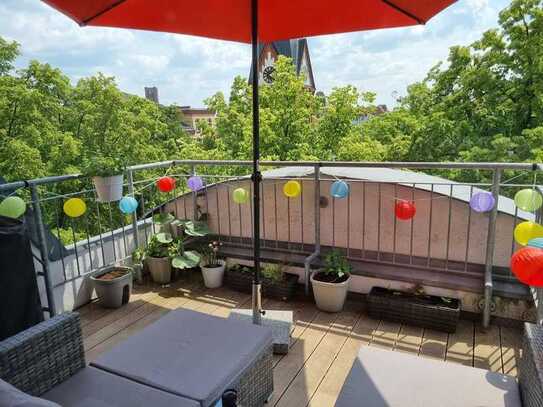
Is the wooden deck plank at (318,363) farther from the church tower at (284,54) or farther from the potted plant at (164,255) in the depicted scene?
the church tower at (284,54)

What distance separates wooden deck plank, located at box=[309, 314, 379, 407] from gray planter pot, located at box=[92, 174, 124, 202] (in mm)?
2185

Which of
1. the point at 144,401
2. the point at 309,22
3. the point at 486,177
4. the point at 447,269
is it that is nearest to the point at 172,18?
the point at 309,22

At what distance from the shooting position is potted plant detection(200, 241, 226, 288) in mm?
3719

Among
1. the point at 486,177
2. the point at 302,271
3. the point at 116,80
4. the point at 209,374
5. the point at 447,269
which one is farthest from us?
the point at 116,80

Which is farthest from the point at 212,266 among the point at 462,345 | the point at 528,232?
the point at 528,232

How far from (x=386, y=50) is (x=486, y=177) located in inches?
310

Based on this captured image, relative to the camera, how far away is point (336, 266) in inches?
129

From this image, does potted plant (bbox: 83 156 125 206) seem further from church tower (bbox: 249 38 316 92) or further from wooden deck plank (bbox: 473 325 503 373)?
church tower (bbox: 249 38 316 92)

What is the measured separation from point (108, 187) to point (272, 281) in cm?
165

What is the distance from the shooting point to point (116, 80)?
1814cm

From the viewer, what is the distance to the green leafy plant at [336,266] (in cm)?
324

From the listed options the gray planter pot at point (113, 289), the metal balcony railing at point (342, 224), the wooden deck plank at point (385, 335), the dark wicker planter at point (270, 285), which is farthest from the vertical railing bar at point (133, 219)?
the wooden deck plank at point (385, 335)

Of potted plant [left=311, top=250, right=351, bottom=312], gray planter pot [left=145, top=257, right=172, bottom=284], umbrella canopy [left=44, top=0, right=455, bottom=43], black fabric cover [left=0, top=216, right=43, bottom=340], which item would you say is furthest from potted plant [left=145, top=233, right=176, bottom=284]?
umbrella canopy [left=44, top=0, right=455, bottom=43]

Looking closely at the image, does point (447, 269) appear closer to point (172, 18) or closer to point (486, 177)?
point (172, 18)
